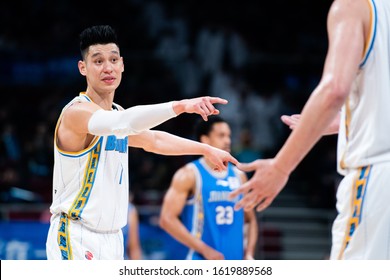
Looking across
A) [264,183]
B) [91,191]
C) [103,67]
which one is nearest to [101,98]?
[103,67]

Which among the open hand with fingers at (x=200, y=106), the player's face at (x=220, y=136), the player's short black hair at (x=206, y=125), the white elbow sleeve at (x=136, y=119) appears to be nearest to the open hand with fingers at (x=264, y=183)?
the open hand with fingers at (x=200, y=106)

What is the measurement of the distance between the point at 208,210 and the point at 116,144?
2.75m

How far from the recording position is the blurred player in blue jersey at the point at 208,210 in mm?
7508

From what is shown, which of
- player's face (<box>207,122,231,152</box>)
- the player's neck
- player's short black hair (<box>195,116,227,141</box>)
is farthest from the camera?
player's short black hair (<box>195,116,227,141</box>)

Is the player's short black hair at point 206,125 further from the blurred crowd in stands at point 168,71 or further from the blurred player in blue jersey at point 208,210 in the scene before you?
the blurred crowd in stands at point 168,71

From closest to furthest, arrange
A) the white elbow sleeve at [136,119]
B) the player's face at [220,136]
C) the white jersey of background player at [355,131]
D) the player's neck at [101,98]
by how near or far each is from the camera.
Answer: the white jersey of background player at [355,131]
the white elbow sleeve at [136,119]
the player's neck at [101,98]
the player's face at [220,136]

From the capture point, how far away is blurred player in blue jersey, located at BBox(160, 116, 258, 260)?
751 centimetres

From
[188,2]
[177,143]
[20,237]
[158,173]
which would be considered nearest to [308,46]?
[188,2]

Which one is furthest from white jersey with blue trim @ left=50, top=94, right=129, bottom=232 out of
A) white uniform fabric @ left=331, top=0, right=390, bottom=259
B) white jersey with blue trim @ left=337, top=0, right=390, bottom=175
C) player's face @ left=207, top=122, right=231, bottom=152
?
player's face @ left=207, top=122, right=231, bottom=152

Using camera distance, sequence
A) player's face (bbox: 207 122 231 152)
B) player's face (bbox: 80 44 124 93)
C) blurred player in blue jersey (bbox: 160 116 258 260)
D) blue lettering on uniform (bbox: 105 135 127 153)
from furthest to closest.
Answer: player's face (bbox: 207 122 231 152)
blurred player in blue jersey (bbox: 160 116 258 260)
player's face (bbox: 80 44 124 93)
blue lettering on uniform (bbox: 105 135 127 153)

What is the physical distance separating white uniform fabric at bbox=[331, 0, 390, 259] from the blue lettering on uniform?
205 centimetres

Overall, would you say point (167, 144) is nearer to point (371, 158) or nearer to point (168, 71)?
point (371, 158)

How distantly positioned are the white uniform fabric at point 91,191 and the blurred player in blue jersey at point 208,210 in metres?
2.51

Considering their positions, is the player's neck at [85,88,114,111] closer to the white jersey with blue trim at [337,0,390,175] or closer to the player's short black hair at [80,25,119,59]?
the player's short black hair at [80,25,119,59]
